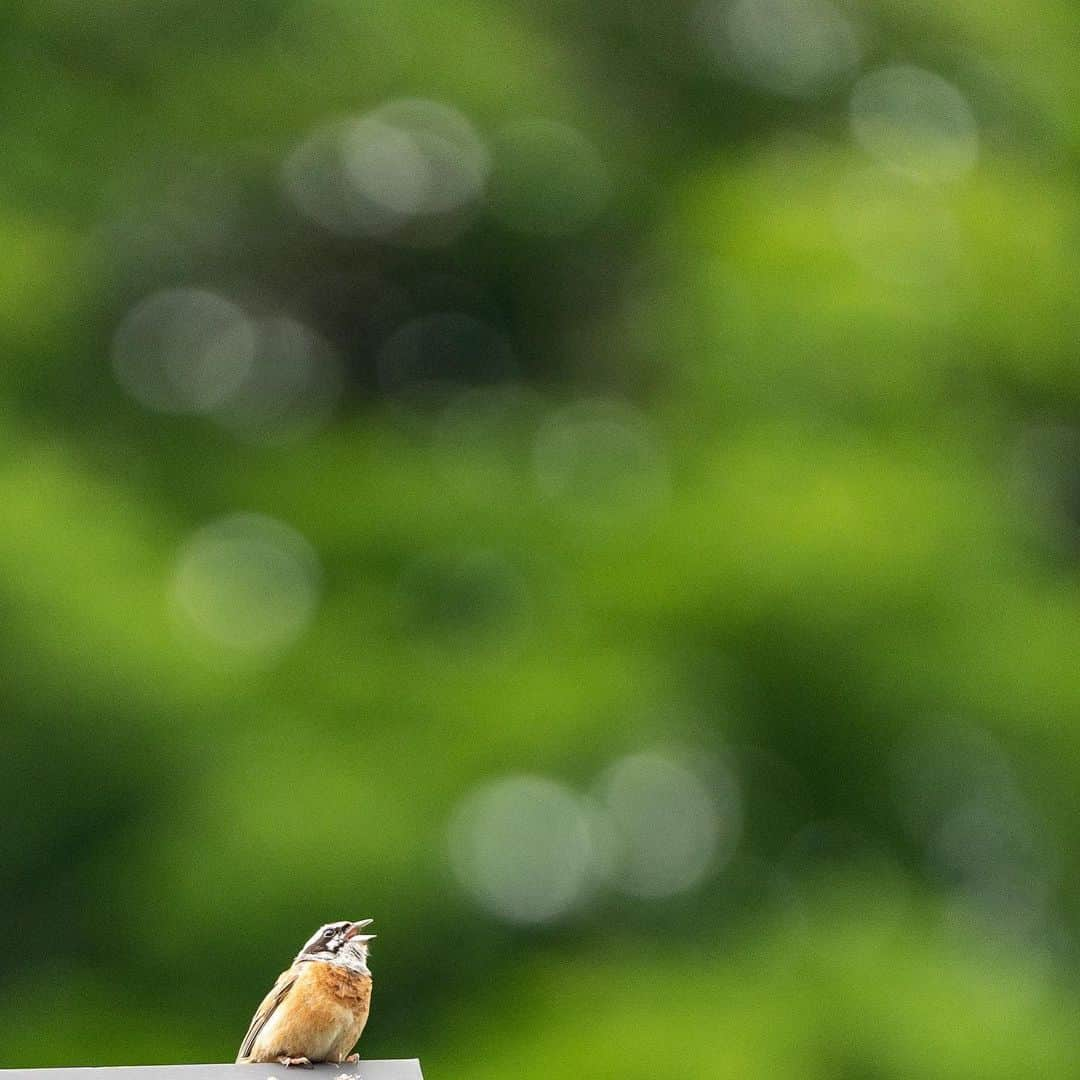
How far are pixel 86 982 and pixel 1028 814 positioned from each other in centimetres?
91

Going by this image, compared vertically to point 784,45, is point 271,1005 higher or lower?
lower

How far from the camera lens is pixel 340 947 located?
71cm

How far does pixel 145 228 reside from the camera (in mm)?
2051

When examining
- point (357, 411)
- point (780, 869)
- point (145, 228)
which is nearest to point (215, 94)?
point (145, 228)

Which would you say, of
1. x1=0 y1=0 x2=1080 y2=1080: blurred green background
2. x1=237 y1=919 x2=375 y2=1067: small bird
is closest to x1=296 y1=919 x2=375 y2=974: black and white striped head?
x1=237 y1=919 x2=375 y2=1067: small bird

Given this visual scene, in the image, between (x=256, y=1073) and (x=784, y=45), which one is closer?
(x=256, y=1073)

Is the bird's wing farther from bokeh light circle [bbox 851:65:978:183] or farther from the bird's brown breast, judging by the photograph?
bokeh light circle [bbox 851:65:978:183]

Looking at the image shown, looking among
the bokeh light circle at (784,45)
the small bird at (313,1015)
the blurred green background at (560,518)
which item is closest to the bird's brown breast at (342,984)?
the small bird at (313,1015)

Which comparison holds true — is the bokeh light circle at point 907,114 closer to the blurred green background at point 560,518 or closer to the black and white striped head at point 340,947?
the blurred green background at point 560,518

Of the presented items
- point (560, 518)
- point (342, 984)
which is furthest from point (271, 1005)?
point (560, 518)

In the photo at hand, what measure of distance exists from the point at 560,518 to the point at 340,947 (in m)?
1.06

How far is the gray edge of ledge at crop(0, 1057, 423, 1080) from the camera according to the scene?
638 millimetres

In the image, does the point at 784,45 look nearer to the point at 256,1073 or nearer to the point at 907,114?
the point at 907,114

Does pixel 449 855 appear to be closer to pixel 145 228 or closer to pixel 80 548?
pixel 80 548
